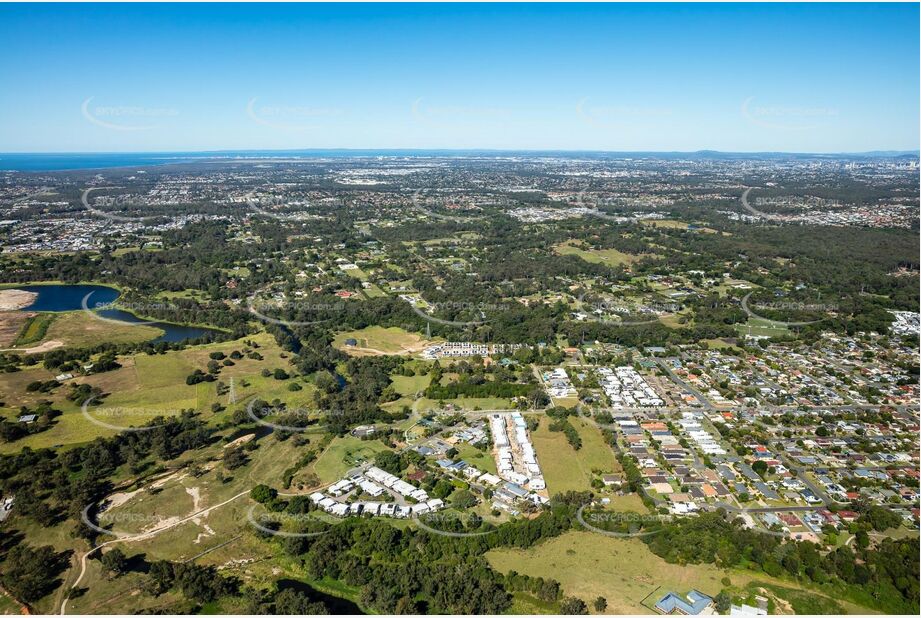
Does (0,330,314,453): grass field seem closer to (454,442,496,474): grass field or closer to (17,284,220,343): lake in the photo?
(17,284,220,343): lake

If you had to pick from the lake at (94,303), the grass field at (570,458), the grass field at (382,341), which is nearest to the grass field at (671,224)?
the grass field at (382,341)

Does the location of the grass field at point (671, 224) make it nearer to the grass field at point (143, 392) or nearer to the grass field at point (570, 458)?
the grass field at point (570, 458)

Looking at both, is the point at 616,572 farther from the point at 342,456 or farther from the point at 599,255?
the point at 599,255

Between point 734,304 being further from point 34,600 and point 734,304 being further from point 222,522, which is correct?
point 34,600

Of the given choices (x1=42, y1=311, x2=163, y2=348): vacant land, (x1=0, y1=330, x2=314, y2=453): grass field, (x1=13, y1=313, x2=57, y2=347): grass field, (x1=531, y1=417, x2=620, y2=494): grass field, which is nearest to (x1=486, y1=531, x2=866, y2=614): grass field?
(x1=531, y1=417, x2=620, y2=494): grass field

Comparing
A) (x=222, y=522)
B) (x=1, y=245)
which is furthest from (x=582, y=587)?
(x=1, y=245)

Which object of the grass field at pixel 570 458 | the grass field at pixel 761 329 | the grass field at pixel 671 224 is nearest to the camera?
the grass field at pixel 570 458
